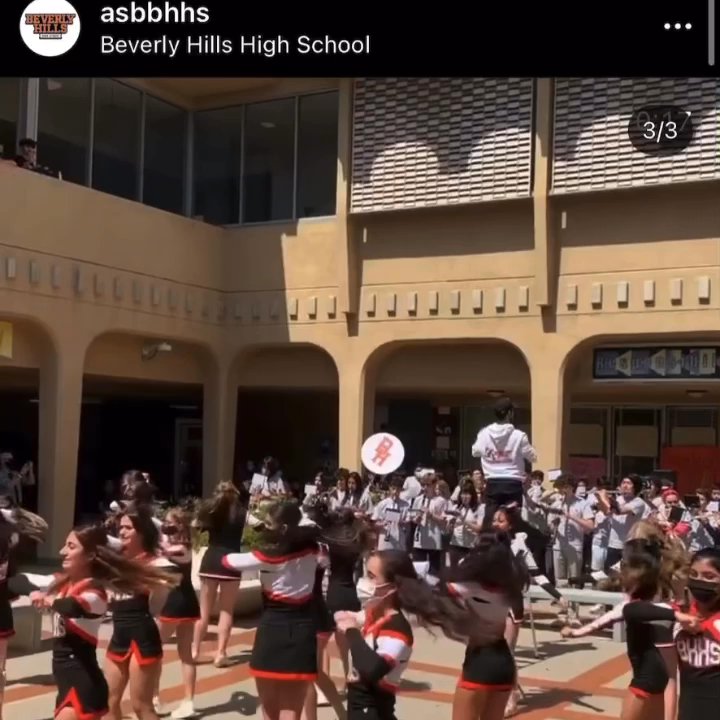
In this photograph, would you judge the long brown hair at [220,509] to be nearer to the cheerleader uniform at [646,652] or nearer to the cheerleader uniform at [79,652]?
the cheerleader uniform at [79,652]

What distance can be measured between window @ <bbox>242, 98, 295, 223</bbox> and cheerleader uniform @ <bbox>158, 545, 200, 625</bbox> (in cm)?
1413

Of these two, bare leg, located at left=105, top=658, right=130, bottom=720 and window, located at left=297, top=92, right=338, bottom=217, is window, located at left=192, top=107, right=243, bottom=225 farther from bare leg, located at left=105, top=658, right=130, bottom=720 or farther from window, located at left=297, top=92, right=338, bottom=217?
bare leg, located at left=105, top=658, right=130, bottom=720

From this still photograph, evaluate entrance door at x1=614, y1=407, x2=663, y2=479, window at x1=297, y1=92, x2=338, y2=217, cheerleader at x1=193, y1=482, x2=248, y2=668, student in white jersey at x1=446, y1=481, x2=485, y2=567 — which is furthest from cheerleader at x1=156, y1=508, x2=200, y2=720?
entrance door at x1=614, y1=407, x2=663, y2=479

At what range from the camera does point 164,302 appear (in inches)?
800

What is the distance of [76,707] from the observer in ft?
19.9

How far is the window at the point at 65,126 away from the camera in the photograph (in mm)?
19969

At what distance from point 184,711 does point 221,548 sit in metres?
1.82

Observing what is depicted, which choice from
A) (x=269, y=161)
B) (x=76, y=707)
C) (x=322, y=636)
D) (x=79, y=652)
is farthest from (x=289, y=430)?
(x=76, y=707)

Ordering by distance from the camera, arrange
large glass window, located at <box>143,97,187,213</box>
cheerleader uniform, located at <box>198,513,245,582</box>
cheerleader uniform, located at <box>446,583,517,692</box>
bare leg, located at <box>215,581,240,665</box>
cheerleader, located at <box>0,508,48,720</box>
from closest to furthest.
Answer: cheerleader uniform, located at <box>446,583,517,692</box> → cheerleader, located at <box>0,508,48,720</box> → cheerleader uniform, located at <box>198,513,245,582</box> → bare leg, located at <box>215,581,240,665</box> → large glass window, located at <box>143,97,187,213</box>

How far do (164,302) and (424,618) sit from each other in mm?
15375

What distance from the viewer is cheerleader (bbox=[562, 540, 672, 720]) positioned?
641 cm

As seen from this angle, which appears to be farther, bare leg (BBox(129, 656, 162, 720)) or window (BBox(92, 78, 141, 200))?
window (BBox(92, 78, 141, 200))

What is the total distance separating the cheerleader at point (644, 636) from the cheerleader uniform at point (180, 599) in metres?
3.15
